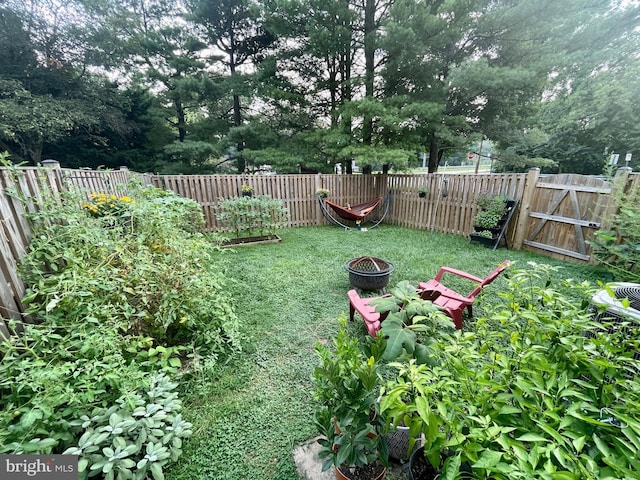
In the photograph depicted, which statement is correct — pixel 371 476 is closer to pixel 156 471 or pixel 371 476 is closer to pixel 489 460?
pixel 489 460

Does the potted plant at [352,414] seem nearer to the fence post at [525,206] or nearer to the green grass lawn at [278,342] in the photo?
the green grass lawn at [278,342]

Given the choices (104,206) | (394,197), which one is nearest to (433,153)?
(394,197)

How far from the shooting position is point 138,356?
1.54 metres

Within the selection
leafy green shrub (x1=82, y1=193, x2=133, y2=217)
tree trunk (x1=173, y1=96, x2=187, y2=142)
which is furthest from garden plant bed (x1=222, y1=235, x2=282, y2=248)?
tree trunk (x1=173, y1=96, x2=187, y2=142)

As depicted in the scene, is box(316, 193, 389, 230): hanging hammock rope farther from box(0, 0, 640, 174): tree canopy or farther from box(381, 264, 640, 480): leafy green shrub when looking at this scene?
box(381, 264, 640, 480): leafy green shrub

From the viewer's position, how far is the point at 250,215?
5.04 meters

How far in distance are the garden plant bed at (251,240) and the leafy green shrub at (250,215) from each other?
0.14 metres

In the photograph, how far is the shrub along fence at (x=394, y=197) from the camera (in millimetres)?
1518

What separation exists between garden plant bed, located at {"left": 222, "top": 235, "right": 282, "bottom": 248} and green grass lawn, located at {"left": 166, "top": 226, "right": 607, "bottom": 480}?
210 mm

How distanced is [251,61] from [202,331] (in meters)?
10.8

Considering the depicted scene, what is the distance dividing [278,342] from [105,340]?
4.00ft

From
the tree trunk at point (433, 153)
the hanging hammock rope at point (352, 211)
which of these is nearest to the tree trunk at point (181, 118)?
the hanging hammock rope at point (352, 211)

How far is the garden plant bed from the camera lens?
16.0 feet

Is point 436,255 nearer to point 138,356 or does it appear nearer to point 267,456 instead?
point 267,456
